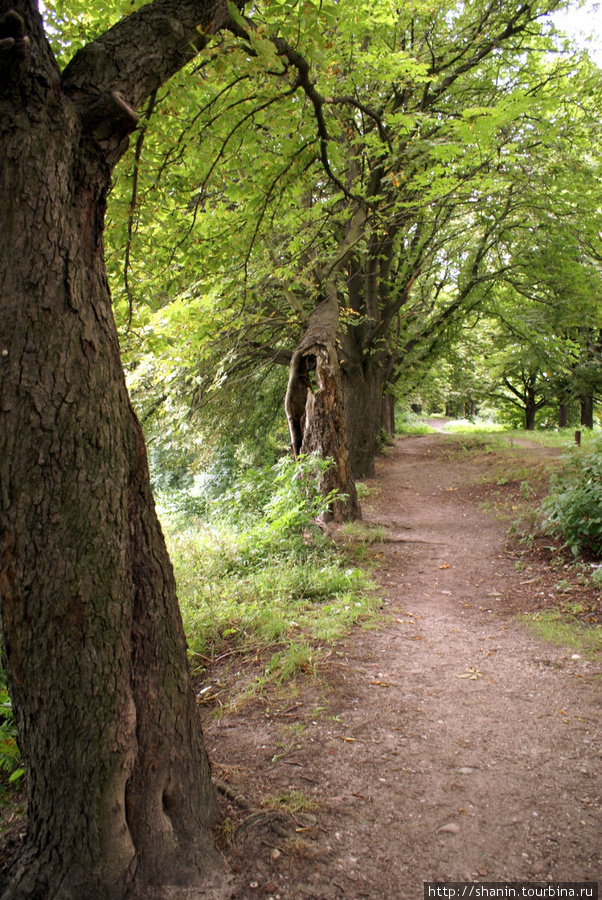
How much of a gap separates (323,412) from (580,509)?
12.1 feet

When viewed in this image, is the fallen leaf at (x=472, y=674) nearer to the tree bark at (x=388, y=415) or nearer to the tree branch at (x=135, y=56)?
the tree branch at (x=135, y=56)

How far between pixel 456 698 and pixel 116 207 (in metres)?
4.35

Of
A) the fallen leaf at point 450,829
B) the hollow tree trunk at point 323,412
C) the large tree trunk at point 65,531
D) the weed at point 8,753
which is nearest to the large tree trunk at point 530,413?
the hollow tree trunk at point 323,412

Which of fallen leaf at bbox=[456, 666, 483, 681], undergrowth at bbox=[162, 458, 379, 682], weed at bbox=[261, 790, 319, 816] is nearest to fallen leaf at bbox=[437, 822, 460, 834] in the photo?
weed at bbox=[261, 790, 319, 816]

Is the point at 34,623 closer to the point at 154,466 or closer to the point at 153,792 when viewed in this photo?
the point at 153,792

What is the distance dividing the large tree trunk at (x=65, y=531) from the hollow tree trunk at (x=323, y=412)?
590cm

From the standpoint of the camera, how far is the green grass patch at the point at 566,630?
4.33 m

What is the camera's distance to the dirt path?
7.68 ft

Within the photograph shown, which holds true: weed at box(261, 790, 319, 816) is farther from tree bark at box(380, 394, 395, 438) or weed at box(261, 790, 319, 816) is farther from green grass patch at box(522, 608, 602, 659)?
tree bark at box(380, 394, 395, 438)

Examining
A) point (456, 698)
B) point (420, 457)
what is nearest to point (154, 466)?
point (420, 457)

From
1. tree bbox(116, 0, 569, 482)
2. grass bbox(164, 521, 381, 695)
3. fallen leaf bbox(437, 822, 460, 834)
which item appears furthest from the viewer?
tree bbox(116, 0, 569, 482)

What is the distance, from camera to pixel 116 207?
425 cm

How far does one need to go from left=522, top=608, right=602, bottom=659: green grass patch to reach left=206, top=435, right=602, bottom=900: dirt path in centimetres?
13

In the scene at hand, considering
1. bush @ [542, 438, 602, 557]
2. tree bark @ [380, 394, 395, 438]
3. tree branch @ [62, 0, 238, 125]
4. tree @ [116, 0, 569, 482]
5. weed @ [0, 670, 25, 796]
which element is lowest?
weed @ [0, 670, 25, 796]
